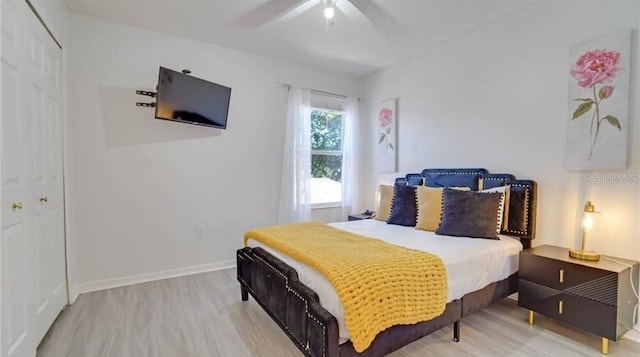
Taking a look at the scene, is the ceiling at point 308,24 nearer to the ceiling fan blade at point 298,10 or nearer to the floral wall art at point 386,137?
the ceiling fan blade at point 298,10

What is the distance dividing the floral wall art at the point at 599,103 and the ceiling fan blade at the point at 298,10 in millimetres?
2187

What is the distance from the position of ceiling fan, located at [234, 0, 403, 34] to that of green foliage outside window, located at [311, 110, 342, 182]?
1613 mm

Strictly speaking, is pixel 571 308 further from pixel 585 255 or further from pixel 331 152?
pixel 331 152

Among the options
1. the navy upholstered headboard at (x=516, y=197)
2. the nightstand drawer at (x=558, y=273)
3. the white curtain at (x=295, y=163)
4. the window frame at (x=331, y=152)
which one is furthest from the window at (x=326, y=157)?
the nightstand drawer at (x=558, y=273)

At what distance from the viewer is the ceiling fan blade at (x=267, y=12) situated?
2561 mm

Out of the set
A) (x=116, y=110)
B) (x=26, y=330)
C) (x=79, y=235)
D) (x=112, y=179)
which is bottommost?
(x=26, y=330)

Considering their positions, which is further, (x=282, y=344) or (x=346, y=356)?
(x=282, y=344)

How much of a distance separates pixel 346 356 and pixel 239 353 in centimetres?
80

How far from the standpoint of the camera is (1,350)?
4.53 ft

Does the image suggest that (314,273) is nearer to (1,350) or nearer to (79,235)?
(1,350)

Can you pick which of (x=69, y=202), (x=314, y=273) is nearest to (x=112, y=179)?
(x=69, y=202)

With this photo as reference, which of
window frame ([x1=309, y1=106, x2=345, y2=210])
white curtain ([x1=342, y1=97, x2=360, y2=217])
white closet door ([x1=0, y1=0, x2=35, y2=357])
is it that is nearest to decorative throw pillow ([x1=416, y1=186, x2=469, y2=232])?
white curtain ([x1=342, y1=97, x2=360, y2=217])

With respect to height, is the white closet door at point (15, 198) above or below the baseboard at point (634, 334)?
above

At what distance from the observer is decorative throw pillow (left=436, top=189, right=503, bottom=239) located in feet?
8.11
